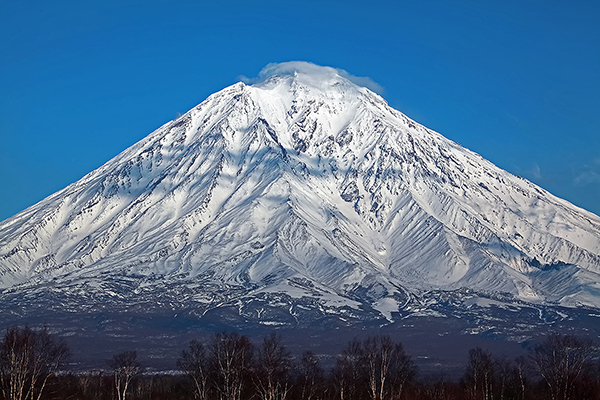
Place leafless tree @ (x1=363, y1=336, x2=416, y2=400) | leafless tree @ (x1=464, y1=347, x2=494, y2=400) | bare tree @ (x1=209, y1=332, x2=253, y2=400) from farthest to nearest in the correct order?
leafless tree @ (x1=464, y1=347, x2=494, y2=400) < leafless tree @ (x1=363, y1=336, x2=416, y2=400) < bare tree @ (x1=209, y1=332, x2=253, y2=400)

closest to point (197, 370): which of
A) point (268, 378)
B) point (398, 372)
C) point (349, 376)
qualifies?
point (268, 378)

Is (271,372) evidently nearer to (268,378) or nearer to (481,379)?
(268,378)

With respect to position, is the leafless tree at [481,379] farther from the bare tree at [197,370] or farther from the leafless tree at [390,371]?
the bare tree at [197,370]

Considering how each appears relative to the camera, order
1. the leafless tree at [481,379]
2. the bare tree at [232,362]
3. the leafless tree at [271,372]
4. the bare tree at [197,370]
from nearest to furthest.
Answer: the leafless tree at [271,372]
the bare tree at [232,362]
the bare tree at [197,370]
the leafless tree at [481,379]

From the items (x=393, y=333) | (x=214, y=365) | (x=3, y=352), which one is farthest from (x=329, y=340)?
(x=3, y=352)

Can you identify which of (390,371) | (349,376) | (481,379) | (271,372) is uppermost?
(390,371)

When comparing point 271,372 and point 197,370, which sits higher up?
point 197,370

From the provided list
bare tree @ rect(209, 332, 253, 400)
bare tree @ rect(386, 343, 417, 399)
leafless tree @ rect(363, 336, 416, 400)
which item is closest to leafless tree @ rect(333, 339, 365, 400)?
leafless tree @ rect(363, 336, 416, 400)

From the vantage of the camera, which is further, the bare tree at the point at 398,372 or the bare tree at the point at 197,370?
the bare tree at the point at 398,372

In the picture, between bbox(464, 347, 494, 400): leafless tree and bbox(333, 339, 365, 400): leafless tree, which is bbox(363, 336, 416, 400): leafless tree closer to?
bbox(333, 339, 365, 400): leafless tree

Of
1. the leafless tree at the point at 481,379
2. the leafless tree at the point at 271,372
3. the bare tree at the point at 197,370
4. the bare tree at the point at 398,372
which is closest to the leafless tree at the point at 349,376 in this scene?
the bare tree at the point at 398,372

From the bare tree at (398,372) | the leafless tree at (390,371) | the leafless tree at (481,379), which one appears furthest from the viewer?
the bare tree at (398,372)
